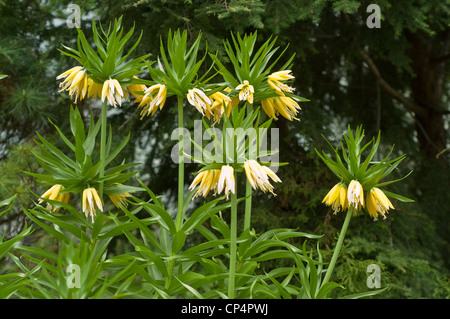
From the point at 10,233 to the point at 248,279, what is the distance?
1.87m

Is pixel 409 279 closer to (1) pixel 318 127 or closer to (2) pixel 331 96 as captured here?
(1) pixel 318 127

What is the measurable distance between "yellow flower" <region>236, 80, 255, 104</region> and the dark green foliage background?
3.02 ft

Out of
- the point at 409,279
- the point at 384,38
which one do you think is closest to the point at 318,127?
the point at 384,38

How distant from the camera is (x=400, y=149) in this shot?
3617mm

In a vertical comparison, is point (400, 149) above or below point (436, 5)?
below

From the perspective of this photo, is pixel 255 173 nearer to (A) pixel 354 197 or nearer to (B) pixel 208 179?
(B) pixel 208 179

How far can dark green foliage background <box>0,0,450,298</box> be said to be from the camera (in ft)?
8.64

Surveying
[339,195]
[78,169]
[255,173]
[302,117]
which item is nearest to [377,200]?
[339,195]

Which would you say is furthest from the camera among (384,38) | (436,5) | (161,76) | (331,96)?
(331,96)

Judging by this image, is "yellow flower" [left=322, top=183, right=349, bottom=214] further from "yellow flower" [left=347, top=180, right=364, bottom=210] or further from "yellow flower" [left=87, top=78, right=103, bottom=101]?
"yellow flower" [left=87, top=78, right=103, bottom=101]

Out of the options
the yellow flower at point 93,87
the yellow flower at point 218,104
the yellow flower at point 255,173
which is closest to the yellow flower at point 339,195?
the yellow flower at point 255,173

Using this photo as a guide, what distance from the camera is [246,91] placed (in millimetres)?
1361

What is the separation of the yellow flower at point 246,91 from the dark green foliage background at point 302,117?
922 mm

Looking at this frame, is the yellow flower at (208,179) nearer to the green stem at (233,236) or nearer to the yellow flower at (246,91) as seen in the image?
the green stem at (233,236)
